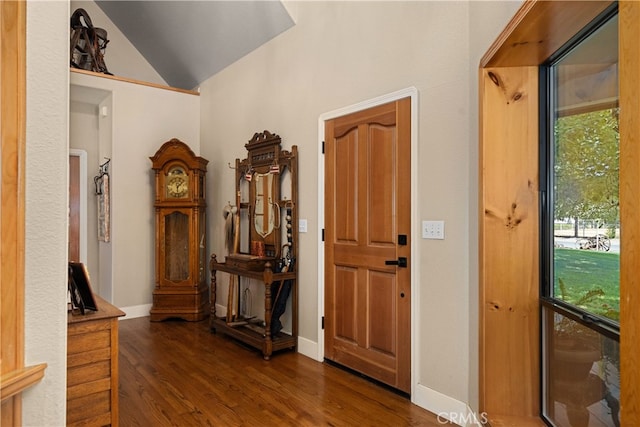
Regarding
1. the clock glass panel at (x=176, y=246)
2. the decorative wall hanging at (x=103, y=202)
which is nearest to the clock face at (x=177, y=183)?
the clock glass panel at (x=176, y=246)

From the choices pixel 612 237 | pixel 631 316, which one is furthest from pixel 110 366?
pixel 612 237

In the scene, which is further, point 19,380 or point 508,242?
point 508,242

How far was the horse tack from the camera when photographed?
15.1ft

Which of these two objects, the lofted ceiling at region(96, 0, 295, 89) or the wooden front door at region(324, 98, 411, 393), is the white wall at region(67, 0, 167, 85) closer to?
the lofted ceiling at region(96, 0, 295, 89)

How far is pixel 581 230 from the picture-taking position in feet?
5.48

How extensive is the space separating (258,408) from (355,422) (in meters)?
0.61

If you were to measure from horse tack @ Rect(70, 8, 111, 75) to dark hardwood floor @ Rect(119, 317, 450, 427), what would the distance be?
3.22 m

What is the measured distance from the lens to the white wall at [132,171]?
4746mm

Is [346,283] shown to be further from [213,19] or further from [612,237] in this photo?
[213,19]

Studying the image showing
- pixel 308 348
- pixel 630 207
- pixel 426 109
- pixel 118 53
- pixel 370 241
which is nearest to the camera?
pixel 630 207

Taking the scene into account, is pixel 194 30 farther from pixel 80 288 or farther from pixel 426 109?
pixel 80 288

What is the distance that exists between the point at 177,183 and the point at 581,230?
4164 mm

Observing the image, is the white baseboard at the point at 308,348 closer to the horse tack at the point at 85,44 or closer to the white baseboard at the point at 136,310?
the white baseboard at the point at 136,310

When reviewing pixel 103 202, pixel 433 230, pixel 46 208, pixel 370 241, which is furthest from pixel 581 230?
pixel 103 202
